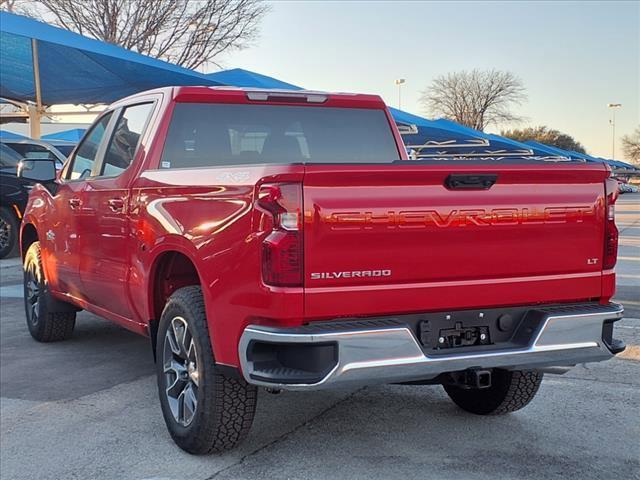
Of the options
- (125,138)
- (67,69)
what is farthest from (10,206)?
(125,138)

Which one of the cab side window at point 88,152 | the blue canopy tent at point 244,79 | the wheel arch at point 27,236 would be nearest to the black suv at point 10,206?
the blue canopy tent at point 244,79

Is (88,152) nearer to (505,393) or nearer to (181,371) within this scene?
(181,371)

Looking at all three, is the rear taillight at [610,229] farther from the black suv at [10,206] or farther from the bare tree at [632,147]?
the bare tree at [632,147]

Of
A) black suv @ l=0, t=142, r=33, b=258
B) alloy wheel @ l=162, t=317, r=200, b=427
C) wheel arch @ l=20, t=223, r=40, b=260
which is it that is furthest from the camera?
black suv @ l=0, t=142, r=33, b=258

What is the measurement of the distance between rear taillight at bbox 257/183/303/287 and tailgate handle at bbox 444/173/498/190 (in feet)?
2.35

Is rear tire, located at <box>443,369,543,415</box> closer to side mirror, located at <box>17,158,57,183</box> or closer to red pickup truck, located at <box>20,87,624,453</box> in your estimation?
red pickup truck, located at <box>20,87,624,453</box>

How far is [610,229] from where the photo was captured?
3.67 metres

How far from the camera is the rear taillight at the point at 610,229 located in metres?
3.63

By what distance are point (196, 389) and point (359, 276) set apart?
1166 mm

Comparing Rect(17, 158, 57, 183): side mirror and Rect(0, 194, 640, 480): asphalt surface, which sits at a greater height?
Rect(17, 158, 57, 183): side mirror

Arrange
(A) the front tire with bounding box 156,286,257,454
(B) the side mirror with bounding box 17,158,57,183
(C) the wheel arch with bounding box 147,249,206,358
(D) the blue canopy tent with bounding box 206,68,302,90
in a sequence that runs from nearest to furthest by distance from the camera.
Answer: (A) the front tire with bounding box 156,286,257,454, (C) the wheel arch with bounding box 147,249,206,358, (B) the side mirror with bounding box 17,158,57,183, (D) the blue canopy tent with bounding box 206,68,302,90

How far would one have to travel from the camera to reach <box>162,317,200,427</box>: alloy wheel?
380cm

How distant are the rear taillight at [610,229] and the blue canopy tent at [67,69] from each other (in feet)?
33.8

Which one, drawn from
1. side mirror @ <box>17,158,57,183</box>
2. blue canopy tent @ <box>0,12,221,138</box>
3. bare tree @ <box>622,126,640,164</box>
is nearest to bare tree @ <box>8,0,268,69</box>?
blue canopy tent @ <box>0,12,221,138</box>
